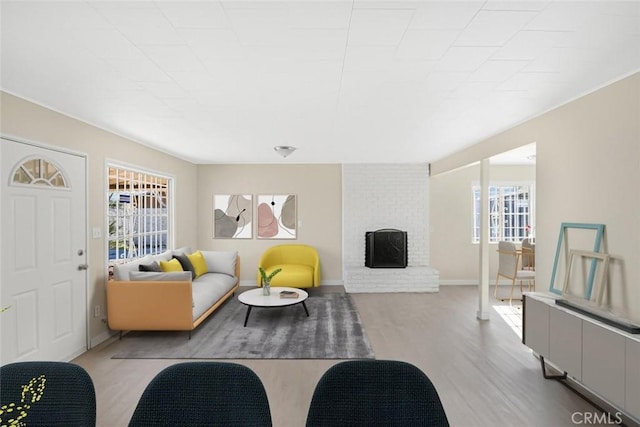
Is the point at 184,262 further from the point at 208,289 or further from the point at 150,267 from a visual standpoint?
the point at 150,267

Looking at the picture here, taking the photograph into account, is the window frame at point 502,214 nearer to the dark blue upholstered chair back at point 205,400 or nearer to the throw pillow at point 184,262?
the throw pillow at point 184,262

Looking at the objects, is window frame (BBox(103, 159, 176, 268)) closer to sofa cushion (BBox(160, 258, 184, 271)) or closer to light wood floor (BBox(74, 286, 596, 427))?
sofa cushion (BBox(160, 258, 184, 271))

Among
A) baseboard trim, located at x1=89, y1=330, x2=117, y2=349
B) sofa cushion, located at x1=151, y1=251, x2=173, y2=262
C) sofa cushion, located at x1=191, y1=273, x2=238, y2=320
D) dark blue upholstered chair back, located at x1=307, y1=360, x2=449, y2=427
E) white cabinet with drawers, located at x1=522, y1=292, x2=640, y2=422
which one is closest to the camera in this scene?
dark blue upholstered chair back, located at x1=307, y1=360, x2=449, y2=427

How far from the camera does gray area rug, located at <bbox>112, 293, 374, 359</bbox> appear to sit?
3.41m

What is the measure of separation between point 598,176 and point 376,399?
262cm

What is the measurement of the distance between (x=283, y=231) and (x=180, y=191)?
2.03 metres

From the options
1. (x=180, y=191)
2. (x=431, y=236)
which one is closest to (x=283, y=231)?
(x=180, y=191)

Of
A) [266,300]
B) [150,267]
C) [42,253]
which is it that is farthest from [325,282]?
[42,253]

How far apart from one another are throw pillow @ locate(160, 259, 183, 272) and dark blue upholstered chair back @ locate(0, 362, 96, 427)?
3334 mm

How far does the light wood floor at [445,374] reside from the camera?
7.91ft

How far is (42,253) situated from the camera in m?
2.99

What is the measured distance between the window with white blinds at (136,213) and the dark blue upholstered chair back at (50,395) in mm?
3175

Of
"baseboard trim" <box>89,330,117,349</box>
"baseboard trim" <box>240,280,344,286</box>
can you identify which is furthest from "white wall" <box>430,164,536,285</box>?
"baseboard trim" <box>89,330,117,349</box>

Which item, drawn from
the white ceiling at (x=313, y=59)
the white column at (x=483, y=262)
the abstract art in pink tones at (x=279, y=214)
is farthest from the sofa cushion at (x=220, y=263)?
the white column at (x=483, y=262)
